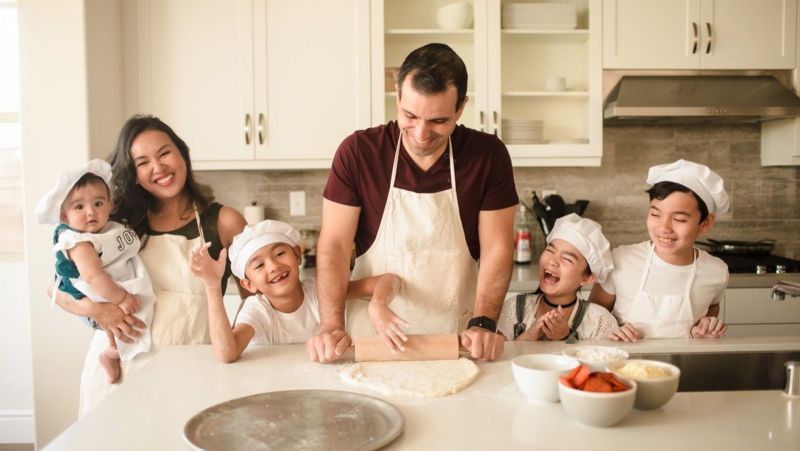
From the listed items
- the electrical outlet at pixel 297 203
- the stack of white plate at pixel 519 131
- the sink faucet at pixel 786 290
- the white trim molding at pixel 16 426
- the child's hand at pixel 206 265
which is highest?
the stack of white plate at pixel 519 131

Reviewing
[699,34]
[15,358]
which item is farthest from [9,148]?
[699,34]

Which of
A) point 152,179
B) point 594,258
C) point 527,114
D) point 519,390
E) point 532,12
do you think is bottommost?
point 519,390

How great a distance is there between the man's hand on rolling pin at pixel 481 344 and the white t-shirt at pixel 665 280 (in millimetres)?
610

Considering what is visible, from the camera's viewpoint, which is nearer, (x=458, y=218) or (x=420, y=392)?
(x=420, y=392)

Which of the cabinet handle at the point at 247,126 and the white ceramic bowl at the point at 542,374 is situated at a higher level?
the cabinet handle at the point at 247,126

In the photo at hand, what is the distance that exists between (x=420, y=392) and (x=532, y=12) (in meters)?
2.47

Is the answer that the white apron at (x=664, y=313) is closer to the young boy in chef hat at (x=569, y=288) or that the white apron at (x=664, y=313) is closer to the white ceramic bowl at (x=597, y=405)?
the young boy in chef hat at (x=569, y=288)

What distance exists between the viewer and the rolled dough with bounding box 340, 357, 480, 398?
1.30 metres

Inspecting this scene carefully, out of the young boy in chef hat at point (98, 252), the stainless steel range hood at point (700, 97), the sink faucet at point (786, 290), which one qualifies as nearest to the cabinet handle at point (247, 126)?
the young boy in chef hat at point (98, 252)

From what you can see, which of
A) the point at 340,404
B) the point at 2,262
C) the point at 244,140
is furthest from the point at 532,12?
the point at 2,262

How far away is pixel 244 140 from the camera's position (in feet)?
10.7

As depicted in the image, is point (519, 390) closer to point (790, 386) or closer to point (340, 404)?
point (340, 404)

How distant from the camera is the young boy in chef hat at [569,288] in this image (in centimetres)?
193

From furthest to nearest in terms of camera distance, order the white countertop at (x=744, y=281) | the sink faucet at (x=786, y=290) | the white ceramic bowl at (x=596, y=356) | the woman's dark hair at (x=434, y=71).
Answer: the white countertop at (x=744, y=281), the woman's dark hair at (x=434, y=71), the sink faucet at (x=786, y=290), the white ceramic bowl at (x=596, y=356)
